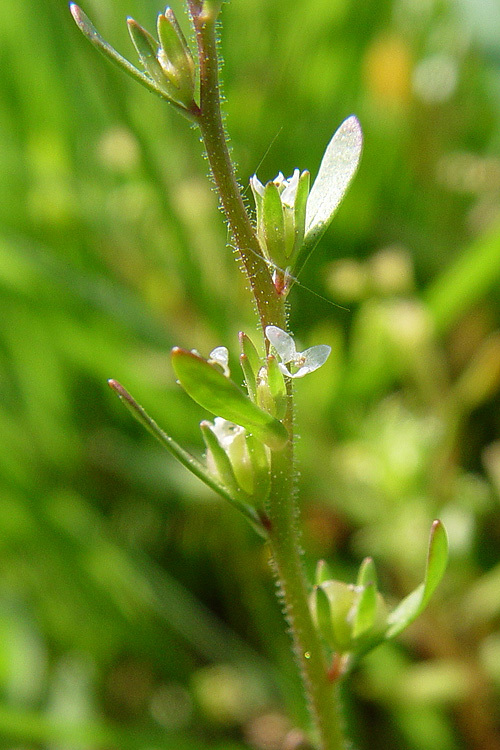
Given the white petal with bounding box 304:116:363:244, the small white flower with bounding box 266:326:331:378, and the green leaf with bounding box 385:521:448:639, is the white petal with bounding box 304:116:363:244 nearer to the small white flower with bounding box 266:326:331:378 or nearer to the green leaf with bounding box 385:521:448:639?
the small white flower with bounding box 266:326:331:378

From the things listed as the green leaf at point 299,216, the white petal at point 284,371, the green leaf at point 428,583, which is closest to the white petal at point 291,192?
the green leaf at point 299,216

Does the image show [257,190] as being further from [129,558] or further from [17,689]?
[17,689]

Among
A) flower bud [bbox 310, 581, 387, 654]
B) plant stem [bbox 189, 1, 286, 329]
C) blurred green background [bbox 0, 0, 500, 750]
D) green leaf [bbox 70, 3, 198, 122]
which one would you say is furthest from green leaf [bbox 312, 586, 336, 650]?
blurred green background [bbox 0, 0, 500, 750]

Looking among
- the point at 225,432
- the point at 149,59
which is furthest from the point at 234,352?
the point at 149,59

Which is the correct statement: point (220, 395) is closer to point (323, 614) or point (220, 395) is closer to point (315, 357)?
point (315, 357)

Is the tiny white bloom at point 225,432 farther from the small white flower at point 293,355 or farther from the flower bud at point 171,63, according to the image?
the flower bud at point 171,63

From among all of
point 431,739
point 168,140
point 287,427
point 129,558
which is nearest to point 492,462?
point 431,739
